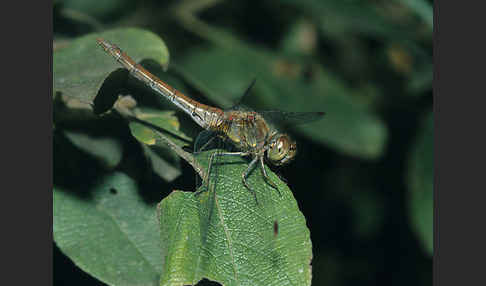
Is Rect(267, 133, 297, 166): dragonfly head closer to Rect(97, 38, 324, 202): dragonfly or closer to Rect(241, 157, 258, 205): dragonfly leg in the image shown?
Rect(97, 38, 324, 202): dragonfly

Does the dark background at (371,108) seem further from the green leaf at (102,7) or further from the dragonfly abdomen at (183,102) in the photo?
the dragonfly abdomen at (183,102)

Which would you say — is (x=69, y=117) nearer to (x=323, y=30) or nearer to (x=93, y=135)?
(x=93, y=135)

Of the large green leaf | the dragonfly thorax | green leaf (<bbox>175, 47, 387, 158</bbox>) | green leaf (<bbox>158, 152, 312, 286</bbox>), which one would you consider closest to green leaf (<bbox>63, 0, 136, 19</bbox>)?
green leaf (<bbox>175, 47, 387, 158</bbox>)

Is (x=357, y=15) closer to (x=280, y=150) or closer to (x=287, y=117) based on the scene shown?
(x=287, y=117)

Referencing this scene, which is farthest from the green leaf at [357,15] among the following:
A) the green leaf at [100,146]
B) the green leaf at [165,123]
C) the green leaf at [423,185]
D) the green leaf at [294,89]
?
the green leaf at [100,146]

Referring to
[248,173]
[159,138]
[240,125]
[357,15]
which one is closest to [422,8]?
[357,15]

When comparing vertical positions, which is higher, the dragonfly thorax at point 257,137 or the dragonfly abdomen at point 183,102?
the dragonfly abdomen at point 183,102
